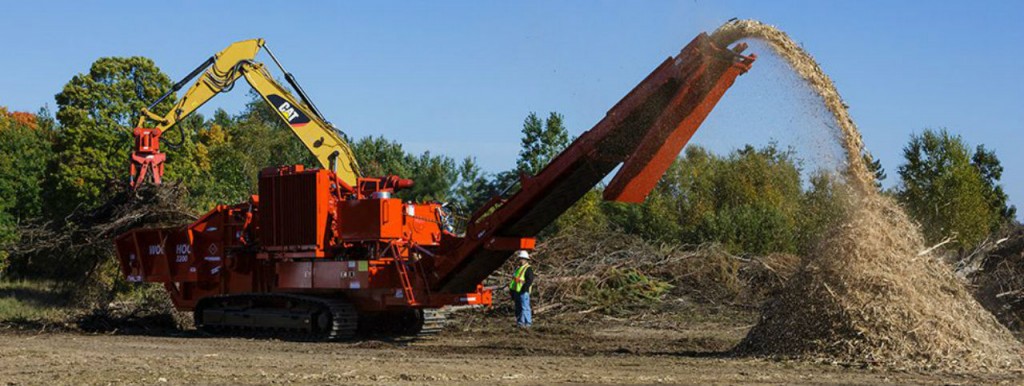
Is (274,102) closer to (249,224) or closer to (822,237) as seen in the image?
(249,224)

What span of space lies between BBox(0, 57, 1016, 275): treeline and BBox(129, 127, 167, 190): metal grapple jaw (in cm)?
765

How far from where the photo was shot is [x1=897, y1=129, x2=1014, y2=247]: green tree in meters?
33.5

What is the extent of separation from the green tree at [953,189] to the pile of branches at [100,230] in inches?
823

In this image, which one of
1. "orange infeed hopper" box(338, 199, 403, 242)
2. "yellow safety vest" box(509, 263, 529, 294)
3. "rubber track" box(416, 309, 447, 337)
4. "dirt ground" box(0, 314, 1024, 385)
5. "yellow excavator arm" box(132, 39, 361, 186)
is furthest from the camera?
"yellow excavator arm" box(132, 39, 361, 186)

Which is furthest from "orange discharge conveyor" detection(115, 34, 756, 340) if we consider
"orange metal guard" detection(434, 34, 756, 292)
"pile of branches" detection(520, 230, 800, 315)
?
"pile of branches" detection(520, 230, 800, 315)

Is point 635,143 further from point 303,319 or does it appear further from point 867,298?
point 303,319

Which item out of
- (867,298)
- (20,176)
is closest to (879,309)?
(867,298)

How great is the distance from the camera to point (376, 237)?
15.6 meters

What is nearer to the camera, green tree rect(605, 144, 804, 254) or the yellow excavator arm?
the yellow excavator arm

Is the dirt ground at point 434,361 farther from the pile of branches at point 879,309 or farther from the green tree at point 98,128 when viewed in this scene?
the green tree at point 98,128

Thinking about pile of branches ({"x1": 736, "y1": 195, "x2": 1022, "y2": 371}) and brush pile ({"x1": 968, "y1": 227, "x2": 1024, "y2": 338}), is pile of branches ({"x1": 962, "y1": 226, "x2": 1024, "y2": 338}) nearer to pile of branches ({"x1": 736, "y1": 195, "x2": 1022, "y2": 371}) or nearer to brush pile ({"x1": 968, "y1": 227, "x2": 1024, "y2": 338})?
brush pile ({"x1": 968, "y1": 227, "x2": 1024, "y2": 338})

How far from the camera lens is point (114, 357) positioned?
12711 millimetres

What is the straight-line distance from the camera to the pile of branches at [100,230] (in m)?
18.4

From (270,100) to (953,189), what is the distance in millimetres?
23465
